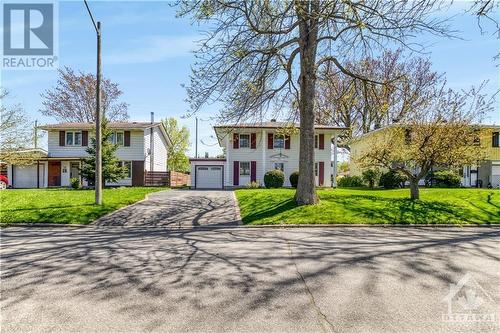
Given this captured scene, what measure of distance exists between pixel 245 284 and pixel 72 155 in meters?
32.4

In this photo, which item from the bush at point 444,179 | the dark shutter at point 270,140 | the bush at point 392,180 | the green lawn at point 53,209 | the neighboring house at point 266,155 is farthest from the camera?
the dark shutter at point 270,140

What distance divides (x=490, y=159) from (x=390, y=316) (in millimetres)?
36071

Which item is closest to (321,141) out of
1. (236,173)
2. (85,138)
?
(236,173)

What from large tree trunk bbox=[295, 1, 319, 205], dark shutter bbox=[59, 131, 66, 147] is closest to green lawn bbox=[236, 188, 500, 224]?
large tree trunk bbox=[295, 1, 319, 205]

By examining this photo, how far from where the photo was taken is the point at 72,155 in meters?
32.8

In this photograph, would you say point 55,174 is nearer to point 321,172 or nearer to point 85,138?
point 85,138

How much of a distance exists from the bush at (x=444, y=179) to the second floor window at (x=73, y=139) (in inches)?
1278

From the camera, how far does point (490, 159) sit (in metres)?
33.0

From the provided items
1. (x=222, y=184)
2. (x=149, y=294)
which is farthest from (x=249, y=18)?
(x=222, y=184)

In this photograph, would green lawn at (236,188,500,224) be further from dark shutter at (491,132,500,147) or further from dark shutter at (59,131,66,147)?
dark shutter at (59,131,66,147)

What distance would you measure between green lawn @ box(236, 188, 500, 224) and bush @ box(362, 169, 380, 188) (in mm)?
11717

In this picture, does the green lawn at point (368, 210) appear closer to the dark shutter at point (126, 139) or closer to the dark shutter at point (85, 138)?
the dark shutter at point (126, 139)

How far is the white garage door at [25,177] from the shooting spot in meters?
33.4

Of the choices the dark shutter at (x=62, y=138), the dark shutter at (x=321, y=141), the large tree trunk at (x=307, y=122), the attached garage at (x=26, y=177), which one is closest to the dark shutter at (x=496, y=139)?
the dark shutter at (x=321, y=141)
